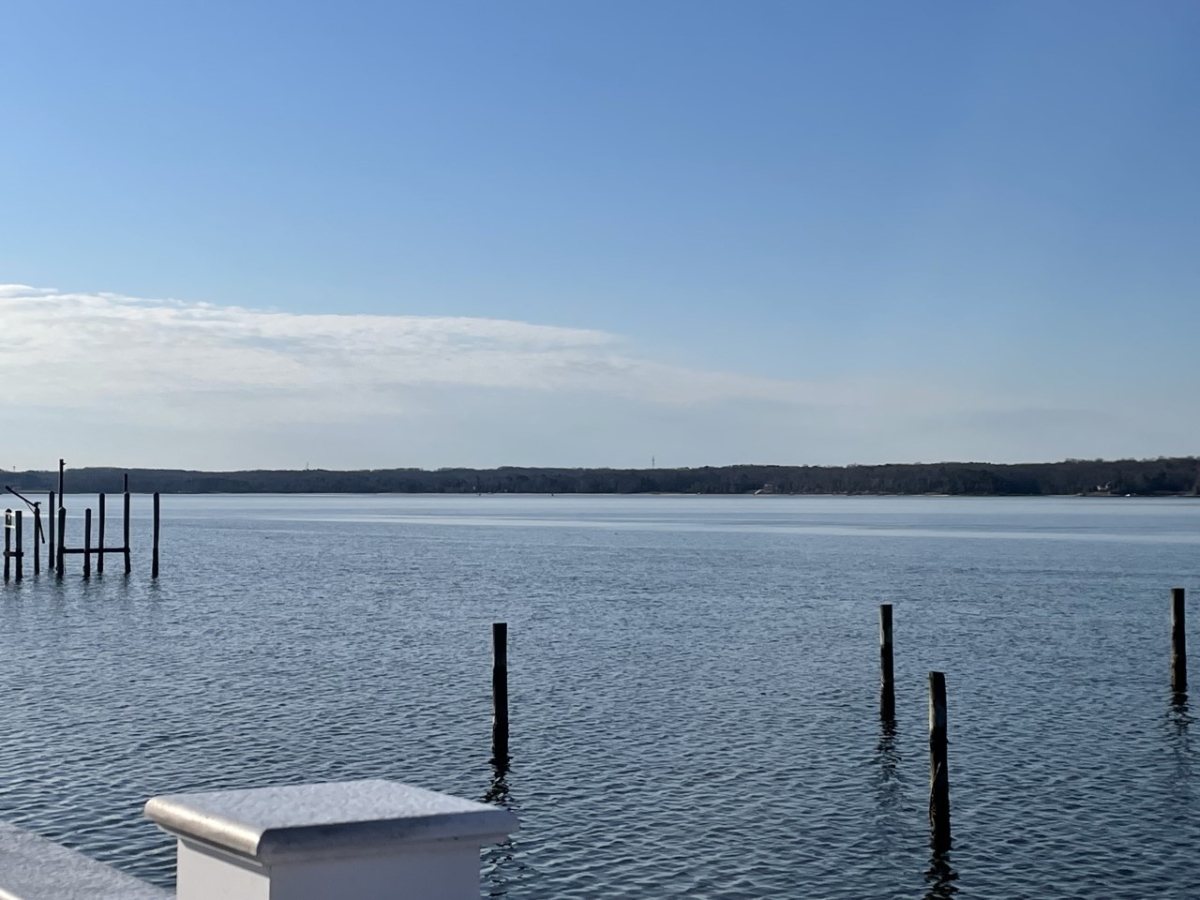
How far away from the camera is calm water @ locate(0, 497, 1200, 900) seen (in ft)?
58.2

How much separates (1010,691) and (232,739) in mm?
17985

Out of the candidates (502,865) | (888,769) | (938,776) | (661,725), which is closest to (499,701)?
(661,725)

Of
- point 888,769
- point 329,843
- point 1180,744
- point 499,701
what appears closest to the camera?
point 329,843

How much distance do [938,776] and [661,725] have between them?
28.9ft

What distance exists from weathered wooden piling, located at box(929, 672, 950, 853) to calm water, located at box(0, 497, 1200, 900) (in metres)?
0.27

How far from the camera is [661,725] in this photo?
26875 mm

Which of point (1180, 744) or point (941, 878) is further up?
point (1180, 744)

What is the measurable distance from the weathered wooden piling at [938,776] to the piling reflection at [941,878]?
1.20 feet

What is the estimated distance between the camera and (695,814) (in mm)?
19625

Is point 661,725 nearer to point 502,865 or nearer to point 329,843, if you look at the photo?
point 502,865

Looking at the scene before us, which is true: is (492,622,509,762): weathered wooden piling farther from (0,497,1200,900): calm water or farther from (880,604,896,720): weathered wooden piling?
(880,604,896,720): weathered wooden piling

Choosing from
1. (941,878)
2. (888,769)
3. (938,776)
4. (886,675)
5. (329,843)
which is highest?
(329,843)

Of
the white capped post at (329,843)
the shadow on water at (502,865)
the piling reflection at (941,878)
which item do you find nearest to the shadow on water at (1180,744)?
the piling reflection at (941,878)

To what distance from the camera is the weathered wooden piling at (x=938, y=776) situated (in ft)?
60.8
